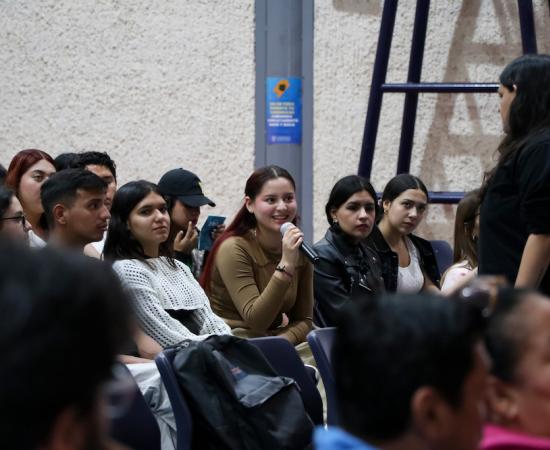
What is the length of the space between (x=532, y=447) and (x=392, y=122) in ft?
12.4

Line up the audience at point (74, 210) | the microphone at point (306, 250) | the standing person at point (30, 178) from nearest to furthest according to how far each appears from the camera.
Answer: the audience at point (74, 210), the microphone at point (306, 250), the standing person at point (30, 178)

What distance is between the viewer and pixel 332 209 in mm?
3912

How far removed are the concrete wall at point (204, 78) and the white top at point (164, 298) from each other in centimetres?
185

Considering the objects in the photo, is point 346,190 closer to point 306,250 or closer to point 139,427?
point 306,250

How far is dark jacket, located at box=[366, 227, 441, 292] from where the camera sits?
12.9 ft

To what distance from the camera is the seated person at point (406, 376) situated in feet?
3.37

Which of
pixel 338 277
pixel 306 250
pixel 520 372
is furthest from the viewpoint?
pixel 338 277

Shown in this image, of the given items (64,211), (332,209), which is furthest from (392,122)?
(64,211)

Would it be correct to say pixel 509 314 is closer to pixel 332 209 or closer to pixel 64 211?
pixel 64 211

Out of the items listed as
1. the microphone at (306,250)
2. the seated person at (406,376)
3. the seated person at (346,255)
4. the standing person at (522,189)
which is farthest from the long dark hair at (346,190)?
the seated person at (406,376)

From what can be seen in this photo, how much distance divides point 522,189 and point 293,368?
0.89m

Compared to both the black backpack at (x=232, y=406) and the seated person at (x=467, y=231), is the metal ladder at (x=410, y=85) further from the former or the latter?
the black backpack at (x=232, y=406)

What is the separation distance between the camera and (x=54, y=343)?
0.71 m

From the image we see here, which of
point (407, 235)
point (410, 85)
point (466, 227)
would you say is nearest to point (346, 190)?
point (466, 227)
